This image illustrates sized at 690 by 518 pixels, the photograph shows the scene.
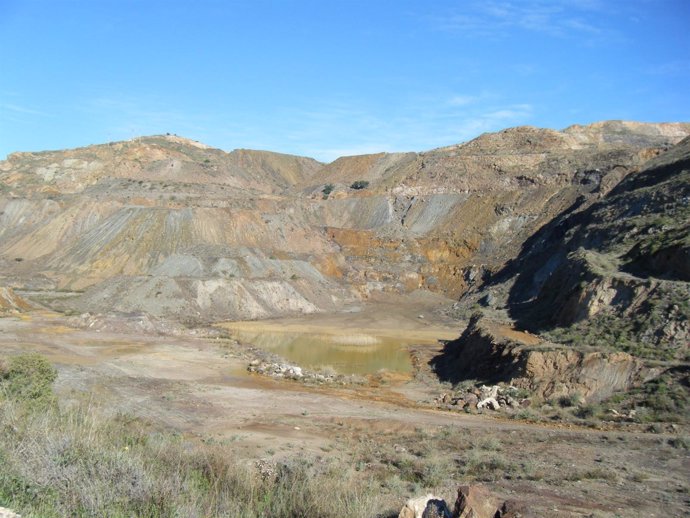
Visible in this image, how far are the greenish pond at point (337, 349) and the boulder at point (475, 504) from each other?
26.1 metres

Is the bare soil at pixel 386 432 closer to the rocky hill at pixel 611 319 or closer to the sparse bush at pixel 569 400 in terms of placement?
the sparse bush at pixel 569 400

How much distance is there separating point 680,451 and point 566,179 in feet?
212

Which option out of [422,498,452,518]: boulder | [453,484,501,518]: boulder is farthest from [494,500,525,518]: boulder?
[422,498,452,518]: boulder

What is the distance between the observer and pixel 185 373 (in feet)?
94.4

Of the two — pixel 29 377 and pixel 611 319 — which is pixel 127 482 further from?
pixel 611 319

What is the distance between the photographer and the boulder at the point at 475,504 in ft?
21.3

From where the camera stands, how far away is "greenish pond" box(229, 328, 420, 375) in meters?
35.3

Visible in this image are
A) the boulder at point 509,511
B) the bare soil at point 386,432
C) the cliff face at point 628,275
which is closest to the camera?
the boulder at point 509,511

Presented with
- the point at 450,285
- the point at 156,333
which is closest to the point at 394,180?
the point at 450,285

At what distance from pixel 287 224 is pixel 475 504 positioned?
68.7m

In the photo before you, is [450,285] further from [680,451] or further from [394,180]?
[680,451]

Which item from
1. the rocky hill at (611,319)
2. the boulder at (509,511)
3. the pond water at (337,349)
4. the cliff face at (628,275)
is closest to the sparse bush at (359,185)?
the cliff face at (628,275)

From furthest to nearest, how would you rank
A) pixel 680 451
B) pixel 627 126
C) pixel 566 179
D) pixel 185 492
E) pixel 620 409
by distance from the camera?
pixel 627 126, pixel 566 179, pixel 620 409, pixel 680 451, pixel 185 492

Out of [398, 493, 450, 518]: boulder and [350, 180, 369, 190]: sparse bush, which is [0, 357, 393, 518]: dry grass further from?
[350, 180, 369, 190]: sparse bush
